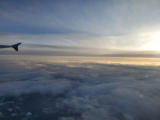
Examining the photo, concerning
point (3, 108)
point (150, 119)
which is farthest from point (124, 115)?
point (3, 108)

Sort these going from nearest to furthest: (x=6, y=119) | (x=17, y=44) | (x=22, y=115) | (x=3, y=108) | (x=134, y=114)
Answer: (x=17, y=44)
(x=6, y=119)
(x=22, y=115)
(x=134, y=114)
(x=3, y=108)

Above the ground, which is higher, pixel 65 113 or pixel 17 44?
pixel 17 44

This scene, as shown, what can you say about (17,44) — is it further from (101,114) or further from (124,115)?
(124,115)

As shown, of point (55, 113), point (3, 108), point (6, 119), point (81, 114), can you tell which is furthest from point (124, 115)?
point (3, 108)

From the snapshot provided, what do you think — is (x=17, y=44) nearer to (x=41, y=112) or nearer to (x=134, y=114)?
(x=41, y=112)

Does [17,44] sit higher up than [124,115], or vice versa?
[17,44]

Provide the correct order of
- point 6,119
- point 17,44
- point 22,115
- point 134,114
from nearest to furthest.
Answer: point 17,44, point 6,119, point 22,115, point 134,114

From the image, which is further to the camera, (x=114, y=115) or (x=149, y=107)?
(x=149, y=107)

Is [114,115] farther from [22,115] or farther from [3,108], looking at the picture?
[3,108]

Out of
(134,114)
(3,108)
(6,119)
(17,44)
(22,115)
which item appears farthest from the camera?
(3,108)

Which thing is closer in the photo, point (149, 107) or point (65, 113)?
point (65, 113)
